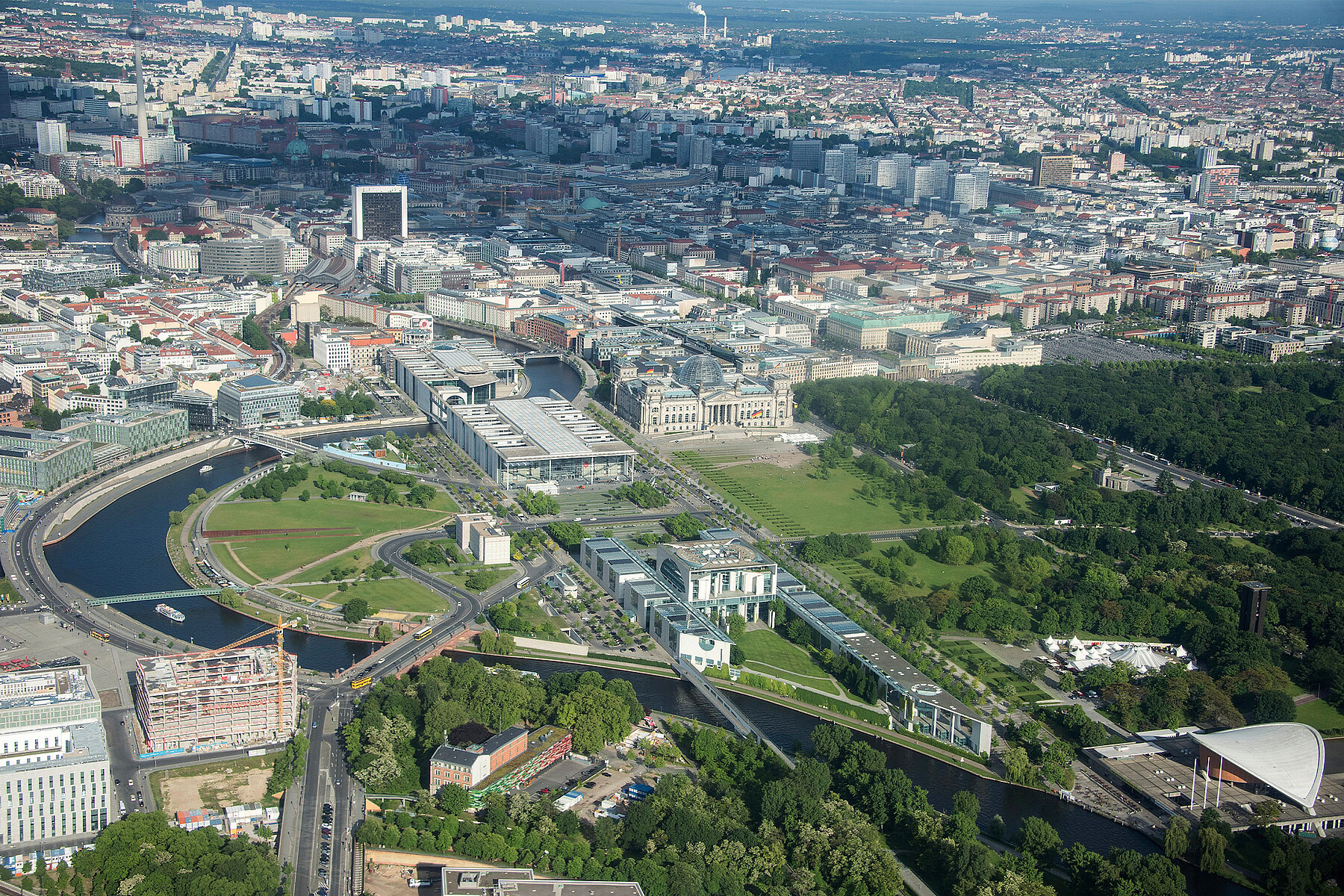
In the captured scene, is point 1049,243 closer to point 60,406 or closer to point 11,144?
point 60,406

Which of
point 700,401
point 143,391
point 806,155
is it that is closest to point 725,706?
point 700,401

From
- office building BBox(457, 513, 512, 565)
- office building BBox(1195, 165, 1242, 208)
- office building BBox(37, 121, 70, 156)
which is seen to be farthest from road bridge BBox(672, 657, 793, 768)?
office building BBox(37, 121, 70, 156)

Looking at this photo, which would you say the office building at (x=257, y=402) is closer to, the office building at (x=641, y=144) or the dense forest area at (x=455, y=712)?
the dense forest area at (x=455, y=712)

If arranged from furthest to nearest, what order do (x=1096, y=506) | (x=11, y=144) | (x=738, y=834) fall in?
1. (x=11, y=144)
2. (x=1096, y=506)
3. (x=738, y=834)

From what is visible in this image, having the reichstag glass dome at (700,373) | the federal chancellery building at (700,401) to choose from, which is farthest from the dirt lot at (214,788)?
the reichstag glass dome at (700,373)

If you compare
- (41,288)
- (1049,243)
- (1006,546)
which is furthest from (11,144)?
(1006,546)
